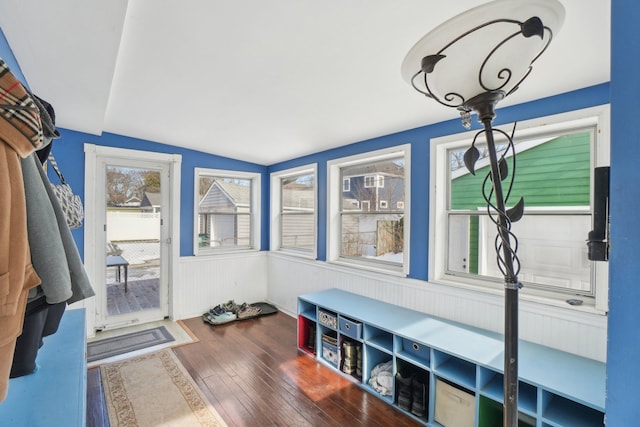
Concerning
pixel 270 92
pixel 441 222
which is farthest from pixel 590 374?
pixel 270 92

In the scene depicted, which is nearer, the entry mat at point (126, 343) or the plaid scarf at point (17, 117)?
the plaid scarf at point (17, 117)

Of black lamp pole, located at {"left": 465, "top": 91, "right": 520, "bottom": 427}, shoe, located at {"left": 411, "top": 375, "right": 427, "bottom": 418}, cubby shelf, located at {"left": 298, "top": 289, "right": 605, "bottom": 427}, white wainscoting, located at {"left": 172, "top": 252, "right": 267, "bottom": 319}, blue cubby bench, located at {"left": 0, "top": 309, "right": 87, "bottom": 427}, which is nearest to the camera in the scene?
black lamp pole, located at {"left": 465, "top": 91, "right": 520, "bottom": 427}

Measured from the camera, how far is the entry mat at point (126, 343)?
2928mm

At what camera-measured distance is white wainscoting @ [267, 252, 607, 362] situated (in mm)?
1790

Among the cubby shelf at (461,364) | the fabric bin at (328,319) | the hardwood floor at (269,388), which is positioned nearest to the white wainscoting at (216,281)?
the hardwood floor at (269,388)

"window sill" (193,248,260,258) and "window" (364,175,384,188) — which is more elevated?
"window" (364,175,384,188)

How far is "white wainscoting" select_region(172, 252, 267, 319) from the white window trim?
8.92ft

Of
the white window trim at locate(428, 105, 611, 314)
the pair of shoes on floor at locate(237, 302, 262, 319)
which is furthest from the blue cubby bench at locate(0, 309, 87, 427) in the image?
the pair of shoes on floor at locate(237, 302, 262, 319)

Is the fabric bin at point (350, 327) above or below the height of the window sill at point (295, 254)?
below

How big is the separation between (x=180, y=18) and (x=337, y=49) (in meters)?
0.78

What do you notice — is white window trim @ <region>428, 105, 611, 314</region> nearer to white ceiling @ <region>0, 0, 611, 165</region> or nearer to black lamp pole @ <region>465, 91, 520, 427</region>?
white ceiling @ <region>0, 0, 611, 165</region>

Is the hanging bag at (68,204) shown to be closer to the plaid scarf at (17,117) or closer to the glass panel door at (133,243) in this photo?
the plaid scarf at (17,117)

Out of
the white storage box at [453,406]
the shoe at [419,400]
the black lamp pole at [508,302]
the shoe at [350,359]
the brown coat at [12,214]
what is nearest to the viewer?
the brown coat at [12,214]

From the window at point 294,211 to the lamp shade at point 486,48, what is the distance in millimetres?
2945
